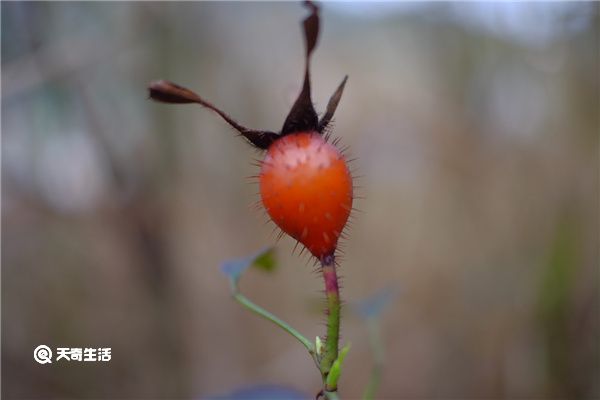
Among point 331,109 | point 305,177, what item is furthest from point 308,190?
point 331,109

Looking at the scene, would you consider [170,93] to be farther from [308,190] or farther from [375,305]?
[375,305]

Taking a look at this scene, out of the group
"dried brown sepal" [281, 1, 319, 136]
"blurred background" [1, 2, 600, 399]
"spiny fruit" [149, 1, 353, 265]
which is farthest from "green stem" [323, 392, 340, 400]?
"blurred background" [1, 2, 600, 399]

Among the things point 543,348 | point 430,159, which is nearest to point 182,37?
point 430,159

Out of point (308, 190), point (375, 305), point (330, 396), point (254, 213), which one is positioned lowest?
point (254, 213)

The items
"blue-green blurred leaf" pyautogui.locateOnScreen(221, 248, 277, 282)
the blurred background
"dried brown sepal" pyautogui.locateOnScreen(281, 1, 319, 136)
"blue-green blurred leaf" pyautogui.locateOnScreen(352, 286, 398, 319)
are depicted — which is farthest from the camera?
the blurred background

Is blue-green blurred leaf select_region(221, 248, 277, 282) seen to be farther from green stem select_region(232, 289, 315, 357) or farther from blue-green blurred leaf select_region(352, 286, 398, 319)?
blue-green blurred leaf select_region(352, 286, 398, 319)

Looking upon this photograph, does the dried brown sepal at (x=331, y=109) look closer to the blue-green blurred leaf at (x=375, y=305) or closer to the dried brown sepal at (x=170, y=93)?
the dried brown sepal at (x=170, y=93)

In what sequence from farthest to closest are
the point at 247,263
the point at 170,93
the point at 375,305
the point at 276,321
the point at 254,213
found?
1. the point at 254,213
2. the point at 375,305
3. the point at 247,263
4. the point at 276,321
5. the point at 170,93
